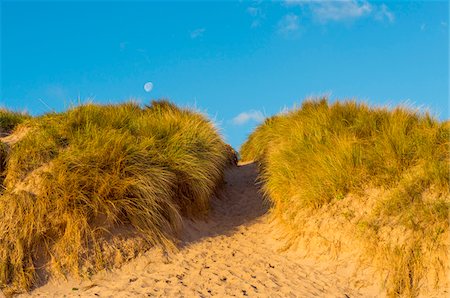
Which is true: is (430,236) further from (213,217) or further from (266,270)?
(213,217)

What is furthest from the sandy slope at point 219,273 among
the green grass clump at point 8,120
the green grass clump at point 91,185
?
the green grass clump at point 8,120

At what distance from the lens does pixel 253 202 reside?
10570 millimetres

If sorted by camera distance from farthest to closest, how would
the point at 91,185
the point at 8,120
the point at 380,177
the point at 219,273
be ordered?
the point at 8,120, the point at 380,177, the point at 91,185, the point at 219,273

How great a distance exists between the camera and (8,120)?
33.9ft

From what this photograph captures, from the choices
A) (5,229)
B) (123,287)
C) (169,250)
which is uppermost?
(5,229)

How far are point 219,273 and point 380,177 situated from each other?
10.6 feet

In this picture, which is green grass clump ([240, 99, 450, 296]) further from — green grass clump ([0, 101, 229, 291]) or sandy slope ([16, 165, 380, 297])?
green grass clump ([0, 101, 229, 291])

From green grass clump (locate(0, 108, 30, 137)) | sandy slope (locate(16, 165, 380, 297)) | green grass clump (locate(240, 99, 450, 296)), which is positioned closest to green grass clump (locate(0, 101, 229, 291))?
sandy slope (locate(16, 165, 380, 297))

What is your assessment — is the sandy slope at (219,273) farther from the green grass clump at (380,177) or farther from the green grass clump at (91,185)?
the green grass clump at (380,177)

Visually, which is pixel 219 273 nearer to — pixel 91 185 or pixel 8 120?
pixel 91 185

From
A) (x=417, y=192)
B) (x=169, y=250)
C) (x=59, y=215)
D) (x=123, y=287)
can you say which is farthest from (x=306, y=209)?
(x=59, y=215)

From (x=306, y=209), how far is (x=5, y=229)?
4.93m

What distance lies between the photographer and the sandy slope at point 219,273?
6.84m

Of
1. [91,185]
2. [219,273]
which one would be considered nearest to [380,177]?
[219,273]
